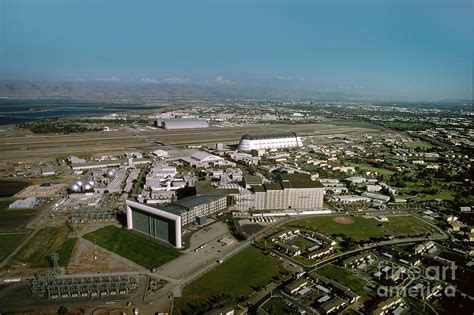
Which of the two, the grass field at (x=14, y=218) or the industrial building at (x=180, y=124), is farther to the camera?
the industrial building at (x=180, y=124)

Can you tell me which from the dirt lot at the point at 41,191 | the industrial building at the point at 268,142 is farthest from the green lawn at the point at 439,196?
the dirt lot at the point at 41,191

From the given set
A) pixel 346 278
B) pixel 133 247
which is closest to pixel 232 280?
pixel 346 278

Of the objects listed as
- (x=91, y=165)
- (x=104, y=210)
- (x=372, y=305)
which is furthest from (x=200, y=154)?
(x=372, y=305)

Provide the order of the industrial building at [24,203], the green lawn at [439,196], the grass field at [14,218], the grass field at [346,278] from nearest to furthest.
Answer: the grass field at [346,278] → the grass field at [14,218] → the industrial building at [24,203] → the green lawn at [439,196]

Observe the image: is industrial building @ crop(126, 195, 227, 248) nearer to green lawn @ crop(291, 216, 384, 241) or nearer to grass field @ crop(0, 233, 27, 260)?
green lawn @ crop(291, 216, 384, 241)

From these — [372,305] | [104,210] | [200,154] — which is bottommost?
[372,305]

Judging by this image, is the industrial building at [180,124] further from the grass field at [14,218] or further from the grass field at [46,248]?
the grass field at [46,248]

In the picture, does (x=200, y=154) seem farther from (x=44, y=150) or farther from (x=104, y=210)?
(x=44, y=150)
